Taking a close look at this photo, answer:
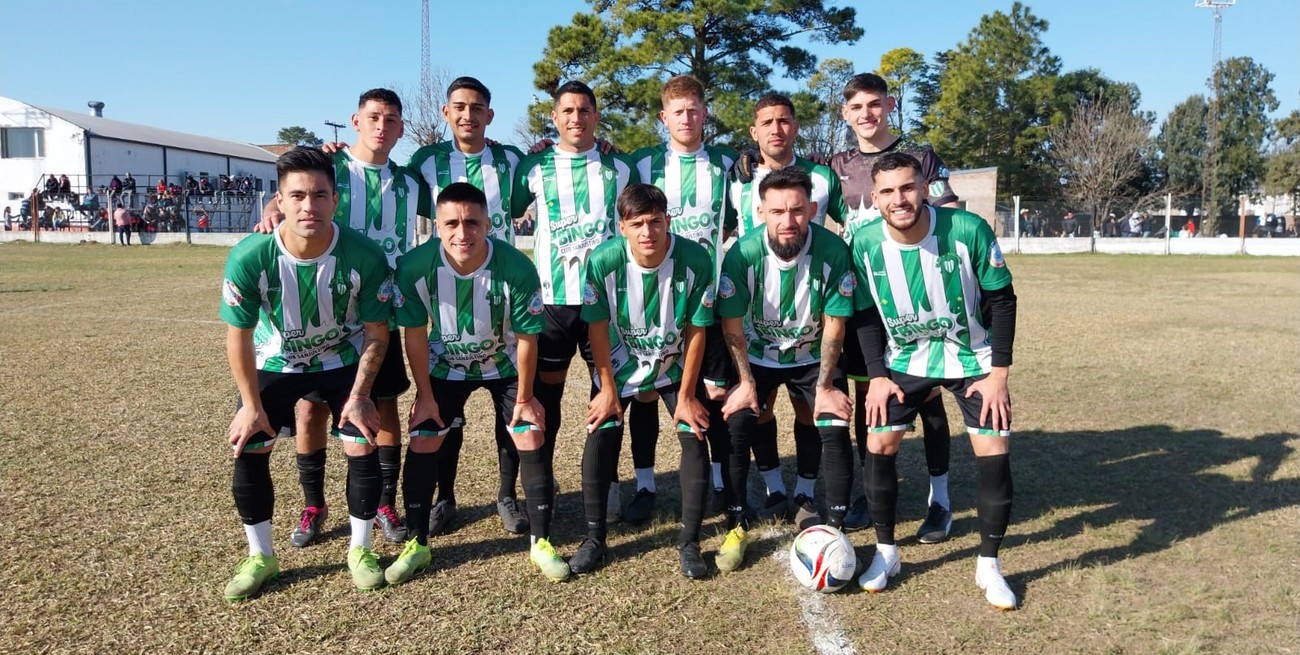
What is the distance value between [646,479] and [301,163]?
2.32 meters

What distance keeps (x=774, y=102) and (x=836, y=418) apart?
1649mm

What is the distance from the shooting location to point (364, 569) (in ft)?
11.5

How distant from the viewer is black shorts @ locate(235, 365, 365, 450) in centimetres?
354

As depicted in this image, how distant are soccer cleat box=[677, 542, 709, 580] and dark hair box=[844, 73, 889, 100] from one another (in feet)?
7.85

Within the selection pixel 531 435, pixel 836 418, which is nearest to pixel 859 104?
pixel 836 418

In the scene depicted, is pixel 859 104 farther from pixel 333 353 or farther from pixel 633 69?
pixel 633 69

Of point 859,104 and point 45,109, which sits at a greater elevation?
point 45,109

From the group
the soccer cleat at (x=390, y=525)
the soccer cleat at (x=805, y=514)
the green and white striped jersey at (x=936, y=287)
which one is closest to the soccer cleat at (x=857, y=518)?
the soccer cleat at (x=805, y=514)

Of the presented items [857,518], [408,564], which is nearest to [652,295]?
[408,564]

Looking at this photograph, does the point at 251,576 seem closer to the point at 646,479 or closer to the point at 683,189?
the point at 646,479

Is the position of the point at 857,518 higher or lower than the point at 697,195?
lower

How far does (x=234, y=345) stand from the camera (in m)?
3.37

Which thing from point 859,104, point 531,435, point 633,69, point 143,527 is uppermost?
point 633,69

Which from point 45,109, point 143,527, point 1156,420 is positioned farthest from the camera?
point 45,109
